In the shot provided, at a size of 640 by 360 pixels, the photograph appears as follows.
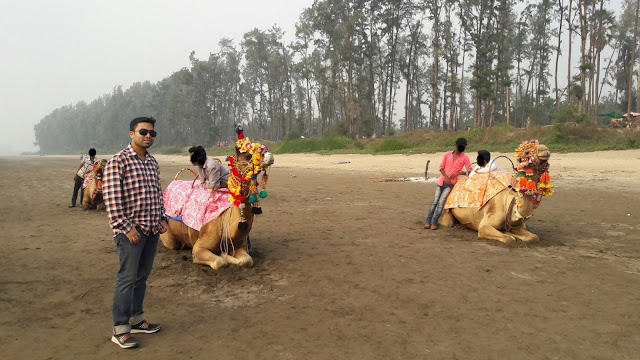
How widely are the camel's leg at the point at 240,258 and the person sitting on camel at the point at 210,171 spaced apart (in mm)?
1137

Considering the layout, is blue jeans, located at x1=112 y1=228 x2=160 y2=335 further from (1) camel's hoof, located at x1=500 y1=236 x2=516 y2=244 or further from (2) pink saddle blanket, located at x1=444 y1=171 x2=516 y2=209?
(2) pink saddle blanket, located at x1=444 y1=171 x2=516 y2=209

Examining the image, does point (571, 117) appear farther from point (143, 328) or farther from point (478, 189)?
point (143, 328)

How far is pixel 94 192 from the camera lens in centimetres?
1252

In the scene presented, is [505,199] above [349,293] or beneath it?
above

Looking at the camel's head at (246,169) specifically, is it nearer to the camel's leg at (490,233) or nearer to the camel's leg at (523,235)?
the camel's leg at (490,233)

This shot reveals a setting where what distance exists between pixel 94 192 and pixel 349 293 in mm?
9857

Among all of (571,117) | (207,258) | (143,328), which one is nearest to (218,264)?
(207,258)

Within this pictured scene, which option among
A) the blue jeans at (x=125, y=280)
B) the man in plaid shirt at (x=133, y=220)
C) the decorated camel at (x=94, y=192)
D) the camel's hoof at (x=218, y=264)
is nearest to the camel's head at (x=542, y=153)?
the camel's hoof at (x=218, y=264)

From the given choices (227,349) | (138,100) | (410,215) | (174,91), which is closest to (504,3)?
(410,215)

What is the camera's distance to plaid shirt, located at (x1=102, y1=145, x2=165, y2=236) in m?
4.08

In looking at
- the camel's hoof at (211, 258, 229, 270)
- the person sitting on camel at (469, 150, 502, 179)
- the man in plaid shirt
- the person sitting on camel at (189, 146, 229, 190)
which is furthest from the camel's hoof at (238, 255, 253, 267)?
the person sitting on camel at (469, 150, 502, 179)

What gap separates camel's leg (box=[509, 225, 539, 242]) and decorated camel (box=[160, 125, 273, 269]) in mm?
5100

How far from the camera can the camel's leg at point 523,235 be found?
8.20 metres

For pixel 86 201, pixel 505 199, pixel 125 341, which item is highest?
pixel 505 199
